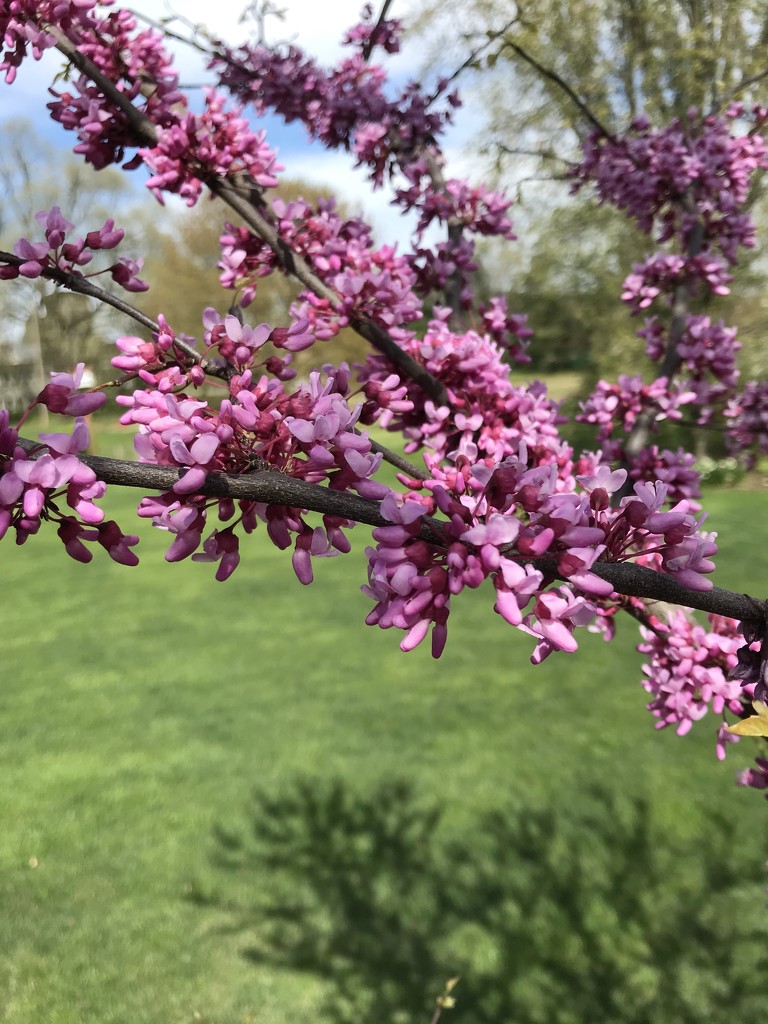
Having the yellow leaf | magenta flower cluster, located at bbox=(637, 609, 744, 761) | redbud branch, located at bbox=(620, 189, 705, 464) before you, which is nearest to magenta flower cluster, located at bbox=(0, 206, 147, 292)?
the yellow leaf

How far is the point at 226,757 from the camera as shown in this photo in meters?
6.10

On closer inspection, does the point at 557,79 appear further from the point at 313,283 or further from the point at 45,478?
the point at 45,478

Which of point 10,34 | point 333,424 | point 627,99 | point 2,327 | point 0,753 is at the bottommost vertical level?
point 0,753

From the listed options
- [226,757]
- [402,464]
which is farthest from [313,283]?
[226,757]

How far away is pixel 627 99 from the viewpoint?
16844 mm

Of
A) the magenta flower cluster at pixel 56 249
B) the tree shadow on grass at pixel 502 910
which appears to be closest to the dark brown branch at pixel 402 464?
the magenta flower cluster at pixel 56 249

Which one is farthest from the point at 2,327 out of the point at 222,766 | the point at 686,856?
the point at 686,856

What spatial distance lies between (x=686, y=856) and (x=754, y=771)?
281cm

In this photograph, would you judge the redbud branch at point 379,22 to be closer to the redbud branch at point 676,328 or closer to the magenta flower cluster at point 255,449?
the redbud branch at point 676,328

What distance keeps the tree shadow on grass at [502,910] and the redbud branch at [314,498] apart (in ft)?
11.4

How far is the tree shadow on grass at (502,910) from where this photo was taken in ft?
12.8

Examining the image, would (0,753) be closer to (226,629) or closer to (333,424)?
(226,629)

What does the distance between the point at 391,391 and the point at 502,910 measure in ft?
11.8

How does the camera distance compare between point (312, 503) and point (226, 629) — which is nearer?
point (312, 503)
